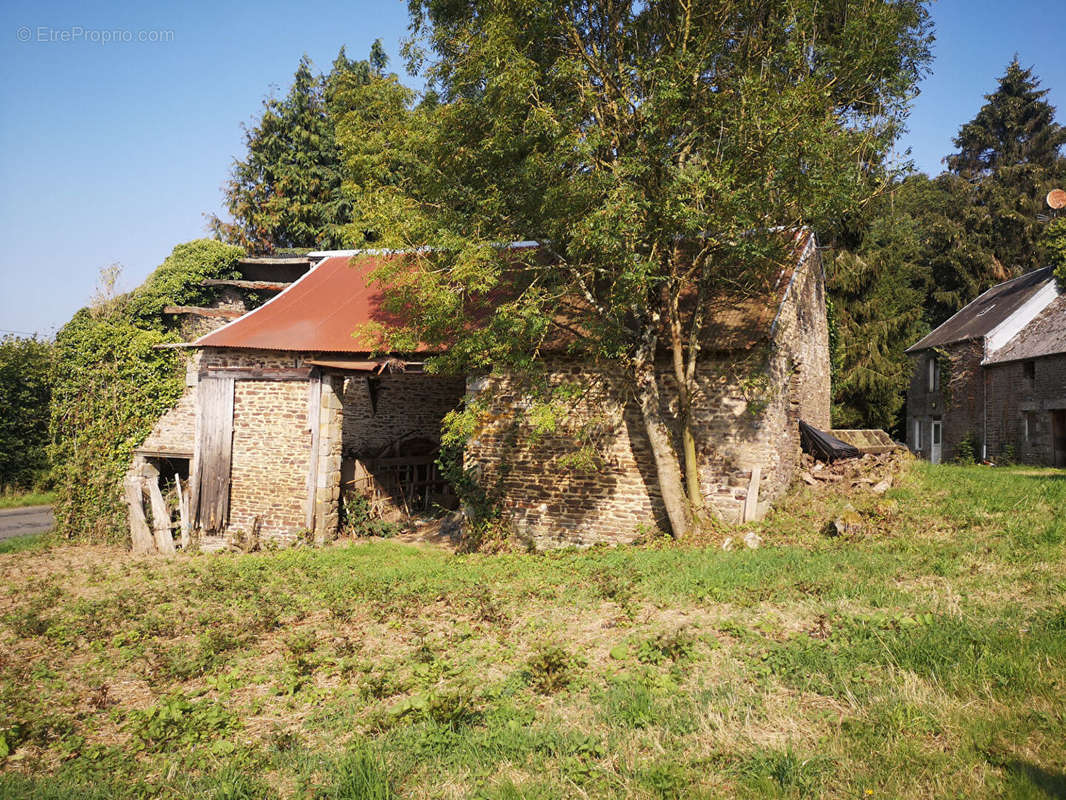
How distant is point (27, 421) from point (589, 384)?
1840cm

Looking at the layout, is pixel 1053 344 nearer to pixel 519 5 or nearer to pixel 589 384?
pixel 589 384

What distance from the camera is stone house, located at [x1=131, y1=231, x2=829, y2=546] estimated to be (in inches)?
413

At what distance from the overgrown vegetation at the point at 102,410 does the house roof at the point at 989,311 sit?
24.9m

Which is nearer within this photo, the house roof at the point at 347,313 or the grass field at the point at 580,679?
the grass field at the point at 580,679

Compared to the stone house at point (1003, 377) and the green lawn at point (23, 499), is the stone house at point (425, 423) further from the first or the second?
the stone house at point (1003, 377)

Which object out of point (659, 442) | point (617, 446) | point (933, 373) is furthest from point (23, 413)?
point (933, 373)

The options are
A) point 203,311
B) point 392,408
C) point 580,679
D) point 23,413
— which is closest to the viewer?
point 580,679

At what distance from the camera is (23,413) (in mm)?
19547

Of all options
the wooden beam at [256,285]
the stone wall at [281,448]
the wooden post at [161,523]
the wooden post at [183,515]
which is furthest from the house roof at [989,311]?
the wooden post at [161,523]

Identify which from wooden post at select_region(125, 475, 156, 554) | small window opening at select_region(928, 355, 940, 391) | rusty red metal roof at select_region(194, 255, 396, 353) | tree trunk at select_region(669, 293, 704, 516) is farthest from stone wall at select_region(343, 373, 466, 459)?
small window opening at select_region(928, 355, 940, 391)

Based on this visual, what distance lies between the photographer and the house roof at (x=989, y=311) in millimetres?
22250

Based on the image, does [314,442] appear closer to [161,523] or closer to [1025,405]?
[161,523]

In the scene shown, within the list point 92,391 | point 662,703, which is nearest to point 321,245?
point 92,391

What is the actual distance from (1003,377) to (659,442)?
17.8 metres
